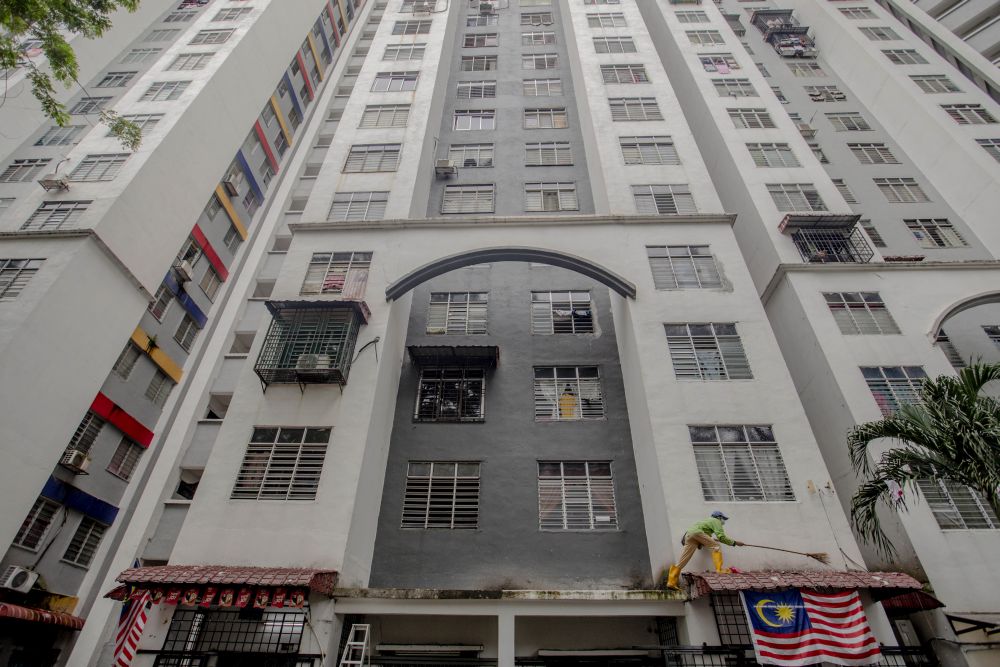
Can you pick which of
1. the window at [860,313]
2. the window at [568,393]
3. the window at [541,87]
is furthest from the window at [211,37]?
the window at [860,313]

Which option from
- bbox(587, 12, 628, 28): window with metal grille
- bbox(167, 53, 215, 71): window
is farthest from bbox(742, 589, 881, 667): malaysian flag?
bbox(167, 53, 215, 71): window

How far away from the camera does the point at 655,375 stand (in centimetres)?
1575

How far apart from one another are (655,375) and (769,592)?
640 cm

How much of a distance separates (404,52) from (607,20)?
12.8m

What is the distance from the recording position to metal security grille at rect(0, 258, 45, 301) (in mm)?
16922

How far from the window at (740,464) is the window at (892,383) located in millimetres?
4430

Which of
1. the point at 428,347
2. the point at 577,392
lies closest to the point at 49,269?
the point at 428,347

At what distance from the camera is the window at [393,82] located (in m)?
27.8

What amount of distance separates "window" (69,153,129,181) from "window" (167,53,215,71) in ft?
27.9

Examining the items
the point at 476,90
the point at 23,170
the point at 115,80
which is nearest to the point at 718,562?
the point at 476,90

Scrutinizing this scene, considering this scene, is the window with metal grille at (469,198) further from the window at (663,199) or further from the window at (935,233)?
the window at (935,233)

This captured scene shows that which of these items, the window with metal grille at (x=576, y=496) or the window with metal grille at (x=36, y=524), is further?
the window with metal grille at (x=36, y=524)

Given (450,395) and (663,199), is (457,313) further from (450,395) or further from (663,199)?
(663,199)

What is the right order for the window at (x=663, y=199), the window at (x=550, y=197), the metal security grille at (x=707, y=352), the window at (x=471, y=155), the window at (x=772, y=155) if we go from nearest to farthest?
the metal security grille at (x=707, y=352) < the window at (x=663, y=199) < the window at (x=550, y=197) < the window at (x=772, y=155) < the window at (x=471, y=155)
